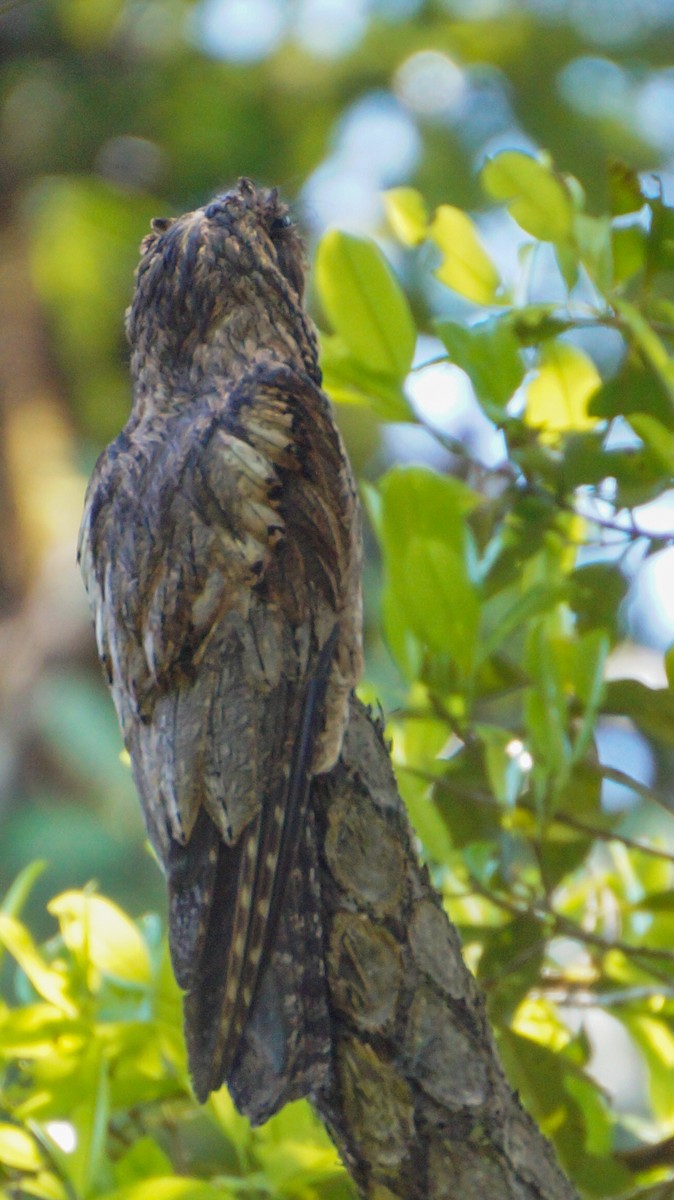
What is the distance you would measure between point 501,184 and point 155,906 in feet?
11.7

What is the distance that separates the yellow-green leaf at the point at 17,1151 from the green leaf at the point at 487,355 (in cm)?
82

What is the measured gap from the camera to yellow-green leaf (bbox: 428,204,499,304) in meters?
1.28

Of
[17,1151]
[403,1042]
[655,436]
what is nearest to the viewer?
[403,1042]

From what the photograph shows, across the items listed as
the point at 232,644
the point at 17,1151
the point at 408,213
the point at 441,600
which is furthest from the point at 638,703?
the point at 17,1151

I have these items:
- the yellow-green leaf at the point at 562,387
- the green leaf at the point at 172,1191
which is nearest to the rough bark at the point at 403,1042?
the green leaf at the point at 172,1191

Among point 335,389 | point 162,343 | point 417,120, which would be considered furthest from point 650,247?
point 417,120

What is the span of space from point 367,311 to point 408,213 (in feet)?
0.48

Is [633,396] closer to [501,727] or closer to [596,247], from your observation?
[596,247]

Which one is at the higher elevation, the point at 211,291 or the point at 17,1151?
the point at 211,291

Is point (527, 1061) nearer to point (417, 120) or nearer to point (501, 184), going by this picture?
point (501, 184)

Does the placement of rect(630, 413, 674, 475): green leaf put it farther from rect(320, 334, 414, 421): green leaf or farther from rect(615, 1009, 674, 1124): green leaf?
rect(615, 1009, 674, 1124): green leaf

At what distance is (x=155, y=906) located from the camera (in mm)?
4324

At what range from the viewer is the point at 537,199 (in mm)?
1164

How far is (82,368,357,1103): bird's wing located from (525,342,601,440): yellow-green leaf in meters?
0.28
